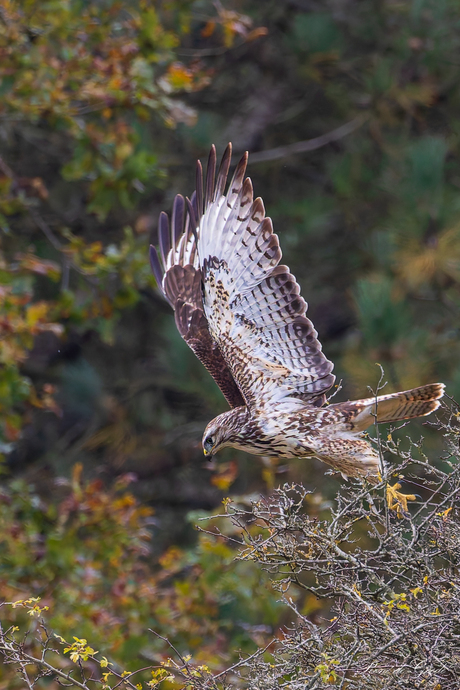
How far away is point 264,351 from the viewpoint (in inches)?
139

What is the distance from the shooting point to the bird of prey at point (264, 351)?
340cm

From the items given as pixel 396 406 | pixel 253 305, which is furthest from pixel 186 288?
pixel 396 406

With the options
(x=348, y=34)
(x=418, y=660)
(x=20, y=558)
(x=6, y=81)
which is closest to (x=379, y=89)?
(x=348, y=34)

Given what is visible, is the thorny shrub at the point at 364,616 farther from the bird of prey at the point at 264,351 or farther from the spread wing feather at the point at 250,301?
the spread wing feather at the point at 250,301

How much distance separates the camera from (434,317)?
6.41 meters

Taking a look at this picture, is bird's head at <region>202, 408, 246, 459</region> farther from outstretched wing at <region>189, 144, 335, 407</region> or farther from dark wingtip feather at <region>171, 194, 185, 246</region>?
dark wingtip feather at <region>171, 194, 185, 246</region>

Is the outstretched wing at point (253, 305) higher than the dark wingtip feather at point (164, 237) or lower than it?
higher

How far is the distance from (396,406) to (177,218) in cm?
128

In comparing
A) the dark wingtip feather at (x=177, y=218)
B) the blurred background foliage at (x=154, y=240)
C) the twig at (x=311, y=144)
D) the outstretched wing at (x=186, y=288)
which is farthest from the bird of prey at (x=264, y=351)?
the twig at (x=311, y=144)

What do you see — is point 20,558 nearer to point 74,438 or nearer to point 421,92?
point 74,438

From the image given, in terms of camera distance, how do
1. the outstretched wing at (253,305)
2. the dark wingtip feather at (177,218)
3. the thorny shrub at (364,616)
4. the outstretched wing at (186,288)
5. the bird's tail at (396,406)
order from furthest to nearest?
the dark wingtip feather at (177,218) → the outstretched wing at (186,288) → the outstretched wing at (253,305) → the bird's tail at (396,406) → the thorny shrub at (364,616)

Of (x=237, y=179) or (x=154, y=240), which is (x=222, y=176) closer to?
(x=237, y=179)

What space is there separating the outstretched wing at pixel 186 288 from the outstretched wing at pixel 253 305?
0.21m

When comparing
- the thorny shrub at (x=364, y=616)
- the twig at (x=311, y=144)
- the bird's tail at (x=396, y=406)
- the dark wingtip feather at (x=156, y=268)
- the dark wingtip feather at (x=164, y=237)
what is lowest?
the twig at (x=311, y=144)
